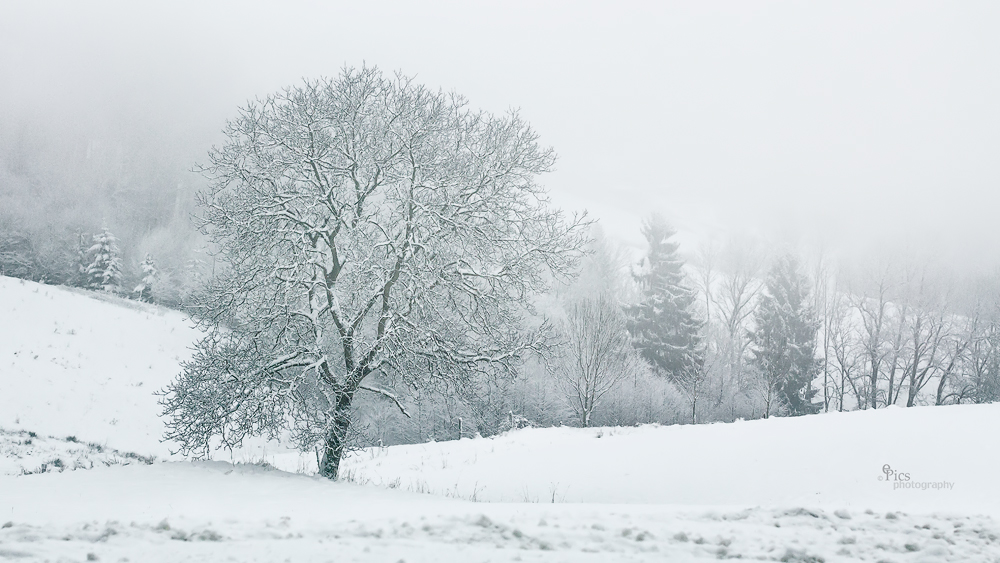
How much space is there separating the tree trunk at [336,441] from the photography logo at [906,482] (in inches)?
374

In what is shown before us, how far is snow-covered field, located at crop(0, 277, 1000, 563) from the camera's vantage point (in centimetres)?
492

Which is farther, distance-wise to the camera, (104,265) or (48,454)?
(104,265)

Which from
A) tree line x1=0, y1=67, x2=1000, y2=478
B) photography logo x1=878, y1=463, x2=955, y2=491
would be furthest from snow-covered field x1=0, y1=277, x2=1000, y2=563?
tree line x1=0, y1=67, x2=1000, y2=478

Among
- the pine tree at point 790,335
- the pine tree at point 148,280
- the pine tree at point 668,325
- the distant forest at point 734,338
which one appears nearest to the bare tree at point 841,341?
the distant forest at point 734,338

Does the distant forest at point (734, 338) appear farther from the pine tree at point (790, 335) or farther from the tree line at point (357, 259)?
the tree line at point (357, 259)

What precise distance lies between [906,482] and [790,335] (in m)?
27.9

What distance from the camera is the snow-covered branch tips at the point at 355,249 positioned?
9562mm

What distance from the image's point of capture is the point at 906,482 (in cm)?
985

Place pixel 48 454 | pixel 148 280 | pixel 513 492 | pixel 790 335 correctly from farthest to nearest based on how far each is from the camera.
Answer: pixel 148 280 → pixel 790 335 → pixel 48 454 → pixel 513 492

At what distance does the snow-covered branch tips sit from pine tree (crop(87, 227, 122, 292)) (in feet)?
138

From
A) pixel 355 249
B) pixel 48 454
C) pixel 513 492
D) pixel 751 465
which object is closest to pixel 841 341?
pixel 751 465

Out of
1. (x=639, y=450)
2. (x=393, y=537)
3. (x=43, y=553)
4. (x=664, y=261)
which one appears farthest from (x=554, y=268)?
(x=664, y=261)

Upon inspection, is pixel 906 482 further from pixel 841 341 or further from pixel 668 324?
pixel 841 341

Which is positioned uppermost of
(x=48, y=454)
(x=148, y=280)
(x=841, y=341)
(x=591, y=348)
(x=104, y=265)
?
(x=104, y=265)
